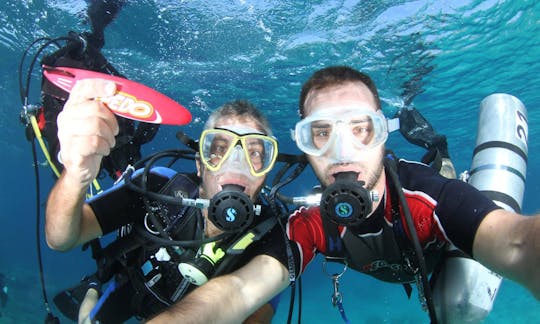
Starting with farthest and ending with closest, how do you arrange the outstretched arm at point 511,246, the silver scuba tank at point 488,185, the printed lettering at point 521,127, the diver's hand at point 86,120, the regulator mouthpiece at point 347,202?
the printed lettering at point 521,127, the silver scuba tank at point 488,185, the regulator mouthpiece at point 347,202, the diver's hand at point 86,120, the outstretched arm at point 511,246

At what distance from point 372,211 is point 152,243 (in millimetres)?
2714

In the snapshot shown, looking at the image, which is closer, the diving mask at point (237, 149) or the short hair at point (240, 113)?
the diving mask at point (237, 149)

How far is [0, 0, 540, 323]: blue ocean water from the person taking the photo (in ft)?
35.9

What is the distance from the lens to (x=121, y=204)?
407 centimetres

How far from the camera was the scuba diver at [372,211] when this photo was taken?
102 inches

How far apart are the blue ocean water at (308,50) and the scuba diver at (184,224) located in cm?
810

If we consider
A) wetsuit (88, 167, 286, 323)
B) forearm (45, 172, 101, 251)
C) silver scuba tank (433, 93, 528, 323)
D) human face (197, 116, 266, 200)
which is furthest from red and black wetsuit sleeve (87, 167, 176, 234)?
silver scuba tank (433, 93, 528, 323)

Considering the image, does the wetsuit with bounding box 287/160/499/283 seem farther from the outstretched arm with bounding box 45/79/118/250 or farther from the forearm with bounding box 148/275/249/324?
the outstretched arm with bounding box 45/79/118/250

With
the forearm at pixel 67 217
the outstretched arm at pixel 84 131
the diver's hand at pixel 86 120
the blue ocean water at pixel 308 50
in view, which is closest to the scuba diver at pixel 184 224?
the forearm at pixel 67 217

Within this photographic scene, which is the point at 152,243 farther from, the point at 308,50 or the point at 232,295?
the point at 308,50

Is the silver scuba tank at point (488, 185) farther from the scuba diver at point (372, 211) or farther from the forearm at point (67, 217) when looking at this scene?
the forearm at point (67, 217)

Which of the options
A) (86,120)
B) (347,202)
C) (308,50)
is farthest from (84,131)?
(308,50)

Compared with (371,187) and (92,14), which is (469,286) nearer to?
(371,187)

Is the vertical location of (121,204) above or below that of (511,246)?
below
